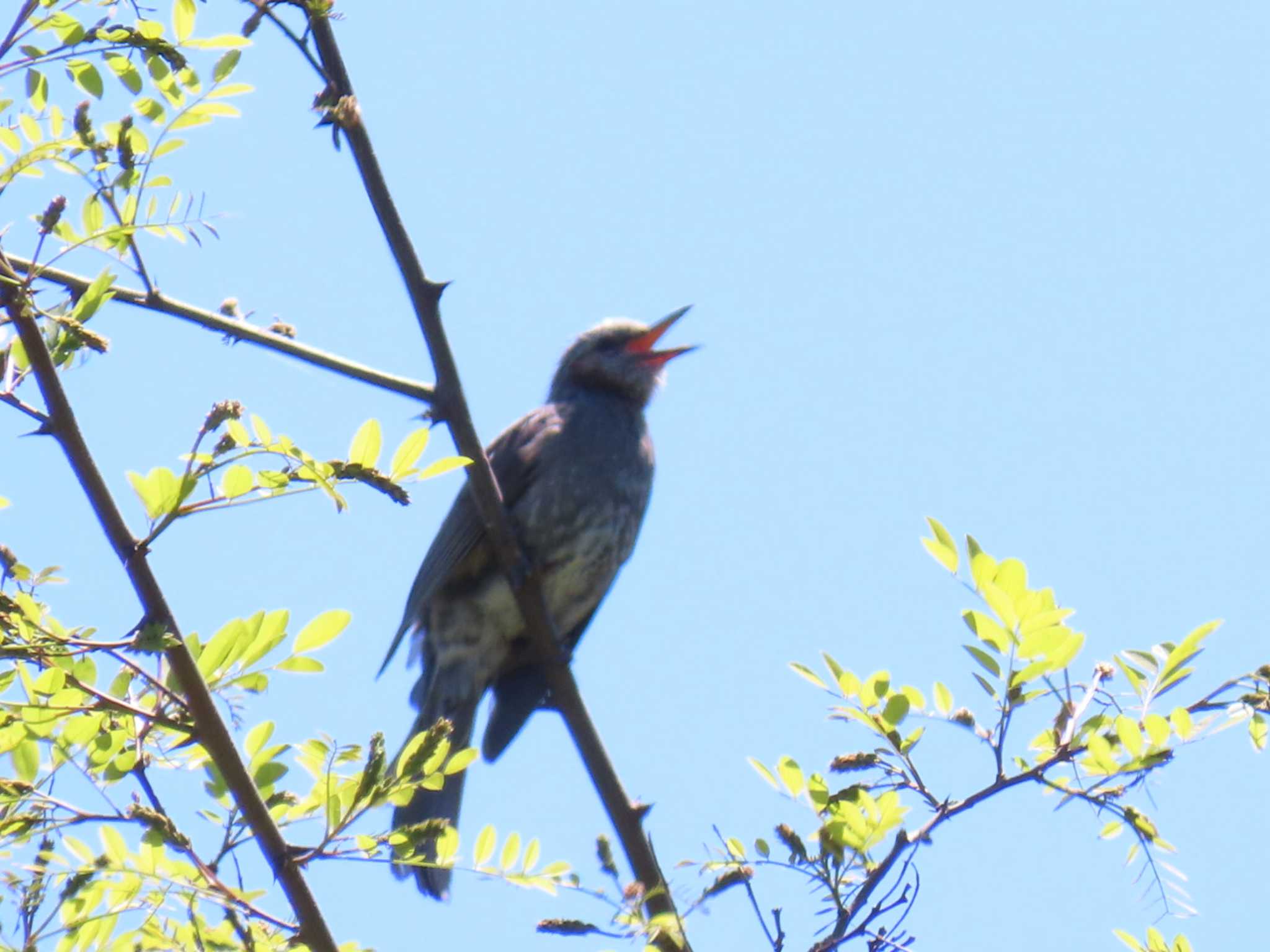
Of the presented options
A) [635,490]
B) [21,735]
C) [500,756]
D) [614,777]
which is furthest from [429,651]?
[21,735]

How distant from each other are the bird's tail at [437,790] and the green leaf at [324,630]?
903 millimetres

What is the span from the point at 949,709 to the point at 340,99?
181 centimetres

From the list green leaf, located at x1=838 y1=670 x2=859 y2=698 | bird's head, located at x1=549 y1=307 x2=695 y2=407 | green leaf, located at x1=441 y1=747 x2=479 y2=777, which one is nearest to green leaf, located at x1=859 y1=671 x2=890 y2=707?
green leaf, located at x1=838 y1=670 x2=859 y2=698

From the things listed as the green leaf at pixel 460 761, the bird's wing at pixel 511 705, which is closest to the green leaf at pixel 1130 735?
the green leaf at pixel 460 761

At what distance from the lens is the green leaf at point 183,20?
306 cm

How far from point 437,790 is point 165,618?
1594mm

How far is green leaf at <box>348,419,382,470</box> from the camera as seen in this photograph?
8.01 feet

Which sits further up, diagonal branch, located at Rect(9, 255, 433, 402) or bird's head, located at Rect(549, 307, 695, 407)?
bird's head, located at Rect(549, 307, 695, 407)

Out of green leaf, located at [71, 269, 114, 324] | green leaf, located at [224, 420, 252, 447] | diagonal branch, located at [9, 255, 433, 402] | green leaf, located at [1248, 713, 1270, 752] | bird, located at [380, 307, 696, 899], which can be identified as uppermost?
bird, located at [380, 307, 696, 899]

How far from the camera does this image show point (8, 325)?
254 centimetres

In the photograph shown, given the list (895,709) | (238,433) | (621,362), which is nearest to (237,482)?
(238,433)

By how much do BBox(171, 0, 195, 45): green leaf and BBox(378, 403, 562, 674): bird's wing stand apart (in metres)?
2.58

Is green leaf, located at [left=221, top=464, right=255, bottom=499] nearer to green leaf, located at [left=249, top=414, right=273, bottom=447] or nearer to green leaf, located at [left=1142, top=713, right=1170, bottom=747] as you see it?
green leaf, located at [left=249, top=414, right=273, bottom=447]

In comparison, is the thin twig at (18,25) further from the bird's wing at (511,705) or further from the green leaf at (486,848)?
the bird's wing at (511,705)
